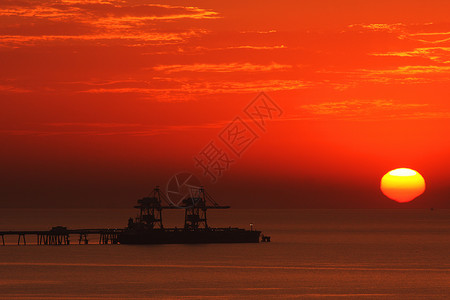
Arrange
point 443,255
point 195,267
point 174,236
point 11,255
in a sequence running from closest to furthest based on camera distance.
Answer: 1. point 195,267
2. point 11,255
3. point 443,255
4. point 174,236

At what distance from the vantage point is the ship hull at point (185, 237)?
18800cm

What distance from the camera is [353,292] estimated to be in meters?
96.2

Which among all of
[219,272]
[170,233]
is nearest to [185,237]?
[170,233]

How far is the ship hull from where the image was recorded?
188m

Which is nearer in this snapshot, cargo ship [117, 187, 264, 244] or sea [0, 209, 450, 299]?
sea [0, 209, 450, 299]

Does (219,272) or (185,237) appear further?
(185,237)

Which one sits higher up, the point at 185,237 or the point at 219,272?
the point at 185,237

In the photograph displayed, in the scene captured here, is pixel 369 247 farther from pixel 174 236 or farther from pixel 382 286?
pixel 382 286

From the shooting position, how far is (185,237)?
19375 cm

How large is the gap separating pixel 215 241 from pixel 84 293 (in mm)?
101829

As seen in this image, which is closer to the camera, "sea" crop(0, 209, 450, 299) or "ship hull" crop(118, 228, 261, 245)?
"sea" crop(0, 209, 450, 299)

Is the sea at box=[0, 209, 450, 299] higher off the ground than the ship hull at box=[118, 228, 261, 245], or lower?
lower

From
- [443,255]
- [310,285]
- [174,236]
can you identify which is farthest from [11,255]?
[443,255]

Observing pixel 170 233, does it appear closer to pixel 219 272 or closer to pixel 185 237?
pixel 185 237
